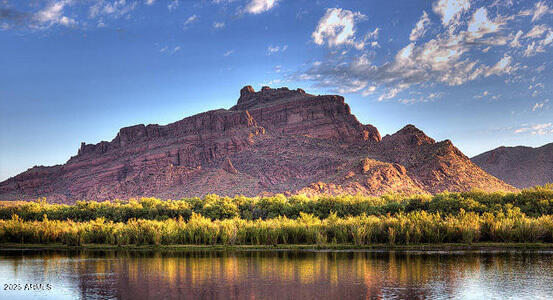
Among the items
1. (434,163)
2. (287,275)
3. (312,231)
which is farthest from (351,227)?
(434,163)

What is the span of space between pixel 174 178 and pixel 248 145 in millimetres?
25506

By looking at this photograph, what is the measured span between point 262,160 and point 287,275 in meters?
110

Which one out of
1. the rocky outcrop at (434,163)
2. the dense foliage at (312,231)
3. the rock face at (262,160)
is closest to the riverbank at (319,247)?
the dense foliage at (312,231)

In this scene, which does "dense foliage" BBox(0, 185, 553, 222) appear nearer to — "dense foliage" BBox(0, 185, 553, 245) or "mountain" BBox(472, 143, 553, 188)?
"dense foliage" BBox(0, 185, 553, 245)

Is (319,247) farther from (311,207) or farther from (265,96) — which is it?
(265,96)

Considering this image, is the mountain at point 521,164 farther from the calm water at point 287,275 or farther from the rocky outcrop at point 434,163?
the calm water at point 287,275

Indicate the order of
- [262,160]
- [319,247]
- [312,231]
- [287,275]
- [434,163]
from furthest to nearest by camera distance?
[262,160], [434,163], [312,231], [319,247], [287,275]

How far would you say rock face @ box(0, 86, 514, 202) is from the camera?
359 feet

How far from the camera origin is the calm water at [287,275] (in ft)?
53.7

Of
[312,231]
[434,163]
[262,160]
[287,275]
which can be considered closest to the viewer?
[287,275]

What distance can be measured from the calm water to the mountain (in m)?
113

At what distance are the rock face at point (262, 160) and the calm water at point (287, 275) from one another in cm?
Result: 7223

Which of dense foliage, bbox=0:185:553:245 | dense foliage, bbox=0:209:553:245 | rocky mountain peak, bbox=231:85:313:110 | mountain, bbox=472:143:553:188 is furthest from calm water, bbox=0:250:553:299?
rocky mountain peak, bbox=231:85:313:110

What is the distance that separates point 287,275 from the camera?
65.2 feet
